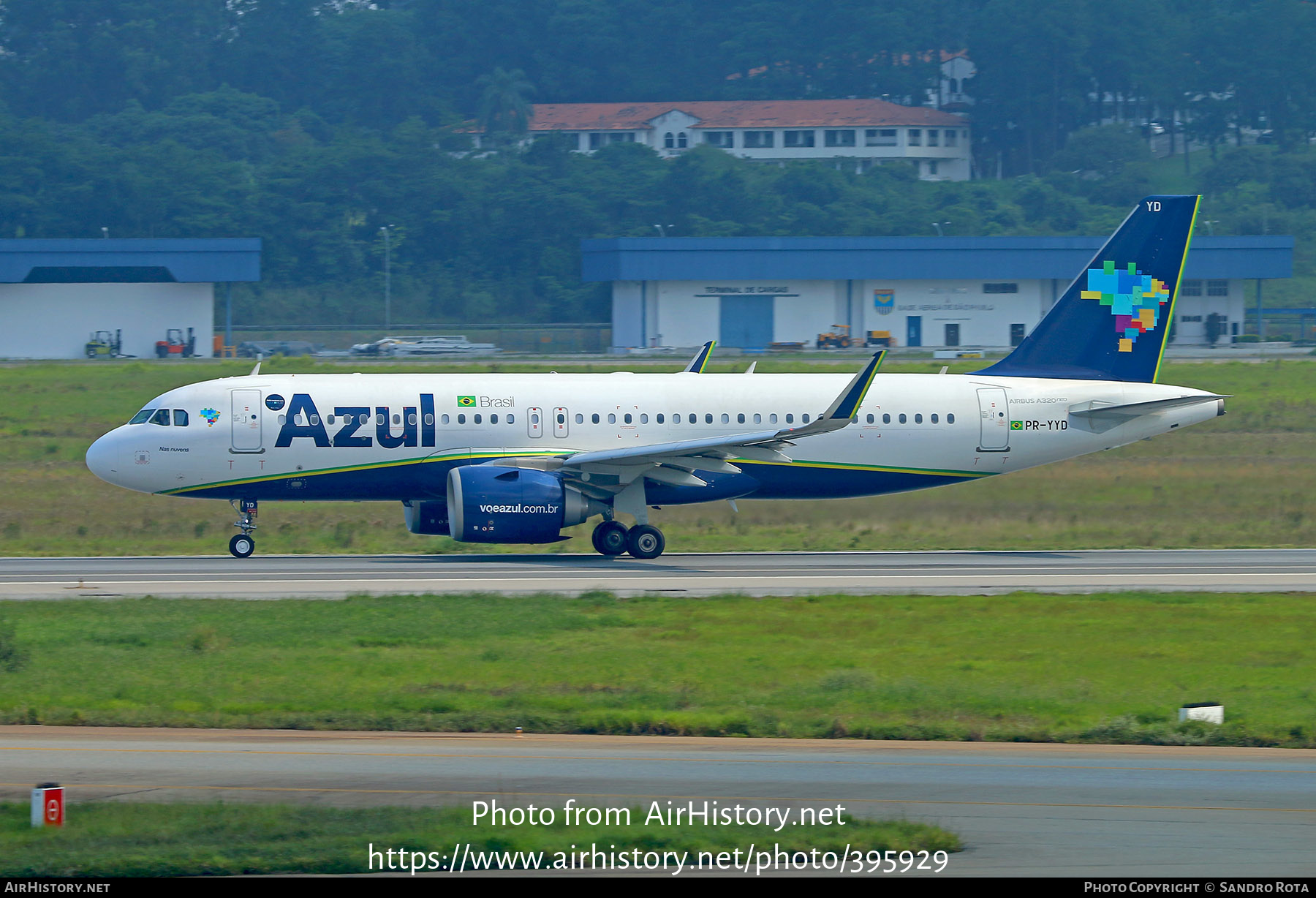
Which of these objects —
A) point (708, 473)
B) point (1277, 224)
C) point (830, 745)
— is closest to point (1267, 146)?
point (1277, 224)

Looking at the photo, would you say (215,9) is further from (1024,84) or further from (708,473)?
(708,473)

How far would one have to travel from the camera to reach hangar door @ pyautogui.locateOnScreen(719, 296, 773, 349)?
386ft

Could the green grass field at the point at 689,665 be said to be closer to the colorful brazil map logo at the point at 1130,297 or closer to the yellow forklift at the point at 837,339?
the colorful brazil map logo at the point at 1130,297

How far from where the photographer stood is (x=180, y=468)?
34594mm

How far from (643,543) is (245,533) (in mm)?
8732

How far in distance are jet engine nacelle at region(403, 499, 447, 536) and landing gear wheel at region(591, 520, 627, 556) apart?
3.28 metres

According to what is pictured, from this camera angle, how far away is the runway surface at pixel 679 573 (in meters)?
29.6

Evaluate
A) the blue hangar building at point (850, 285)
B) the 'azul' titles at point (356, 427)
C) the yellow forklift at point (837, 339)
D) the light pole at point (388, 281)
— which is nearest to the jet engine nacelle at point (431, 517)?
the 'azul' titles at point (356, 427)

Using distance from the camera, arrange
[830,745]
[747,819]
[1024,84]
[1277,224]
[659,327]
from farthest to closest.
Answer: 1. [1024,84]
2. [1277,224]
3. [659,327]
4. [830,745]
5. [747,819]

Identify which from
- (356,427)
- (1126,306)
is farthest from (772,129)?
(356,427)

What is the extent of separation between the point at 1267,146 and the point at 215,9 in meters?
122

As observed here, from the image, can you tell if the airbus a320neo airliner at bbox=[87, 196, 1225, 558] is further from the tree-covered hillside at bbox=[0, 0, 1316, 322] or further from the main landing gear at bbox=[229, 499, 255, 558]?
→ the tree-covered hillside at bbox=[0, 0, 1316, 322]

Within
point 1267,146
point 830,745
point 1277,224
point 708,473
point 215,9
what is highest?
point 215,9

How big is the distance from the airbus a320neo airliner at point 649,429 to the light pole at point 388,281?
323 feet
